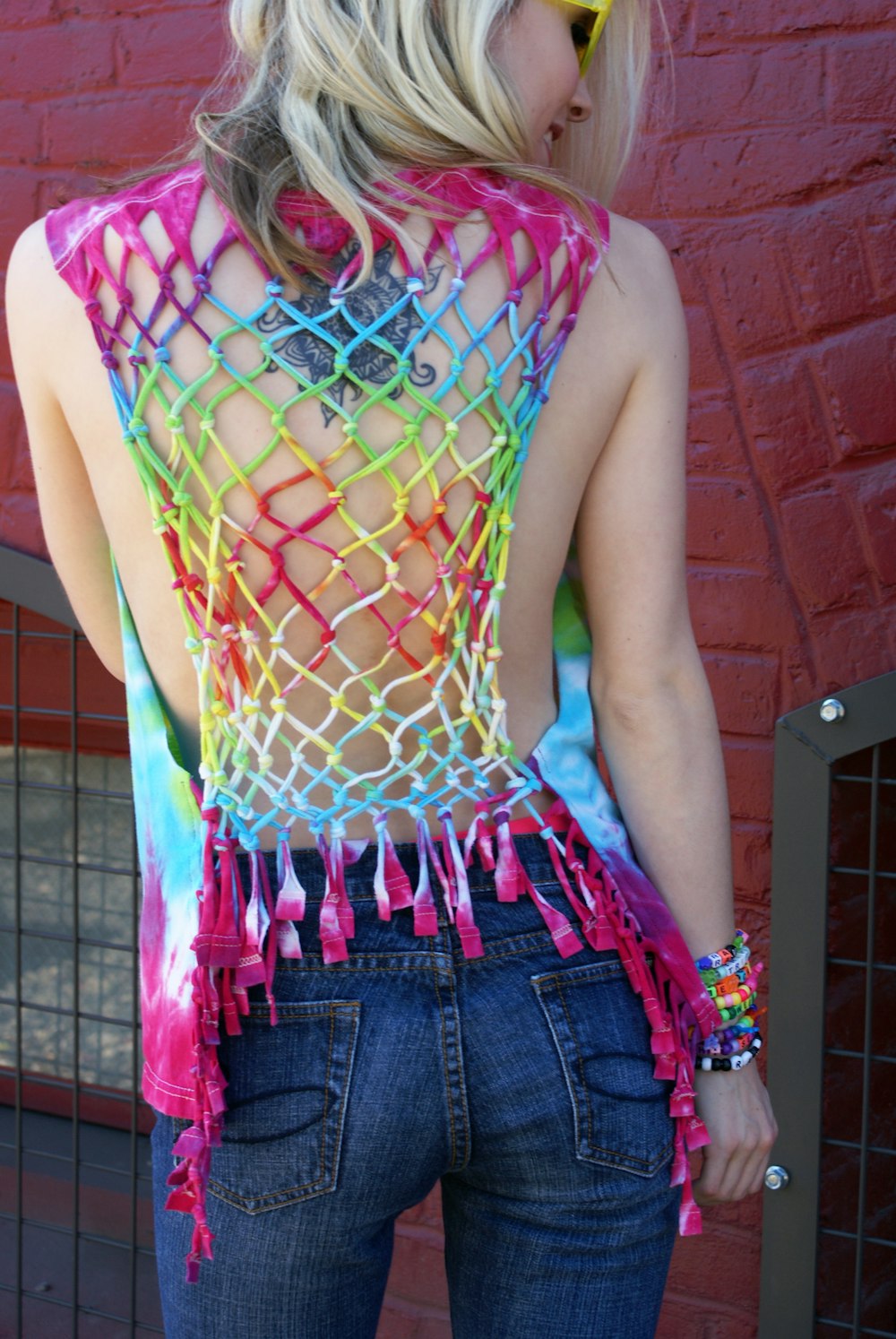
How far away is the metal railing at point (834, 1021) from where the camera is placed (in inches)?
83.9

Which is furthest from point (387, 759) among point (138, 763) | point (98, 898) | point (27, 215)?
point (98, 898)

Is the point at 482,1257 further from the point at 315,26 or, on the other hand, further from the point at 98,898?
the point at 98,898

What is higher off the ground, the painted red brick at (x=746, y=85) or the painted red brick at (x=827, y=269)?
the painted red brick at (x=746, y=85)

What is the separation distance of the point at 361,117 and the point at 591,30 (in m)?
0.33

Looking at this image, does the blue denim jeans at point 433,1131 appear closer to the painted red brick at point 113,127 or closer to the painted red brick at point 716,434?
the painted red brick at point 716,434

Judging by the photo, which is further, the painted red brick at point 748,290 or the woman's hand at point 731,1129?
the painted red brick at point 748,290

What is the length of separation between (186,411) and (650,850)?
626 millimetres

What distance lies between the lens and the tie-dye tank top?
3.65 feet

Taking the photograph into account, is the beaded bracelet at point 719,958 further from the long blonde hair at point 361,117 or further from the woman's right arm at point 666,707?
the long blonde hair at point 361,117

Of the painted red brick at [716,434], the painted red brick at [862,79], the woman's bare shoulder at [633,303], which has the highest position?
the painted red brick at [862,79]

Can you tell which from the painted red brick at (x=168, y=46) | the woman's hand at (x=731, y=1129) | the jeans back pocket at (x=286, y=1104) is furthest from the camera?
the painted red brick at (x=168, y=46)

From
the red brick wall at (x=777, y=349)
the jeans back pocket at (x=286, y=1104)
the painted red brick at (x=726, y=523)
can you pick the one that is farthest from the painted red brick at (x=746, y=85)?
the jeans back pocket at (x=286, y=1104)

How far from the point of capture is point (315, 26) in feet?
3.76

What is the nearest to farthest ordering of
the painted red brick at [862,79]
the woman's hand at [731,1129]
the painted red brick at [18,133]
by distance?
the woman's hand at [731,1129] → the painted red brick at [862,79] → the painted red brick at [18,133]
